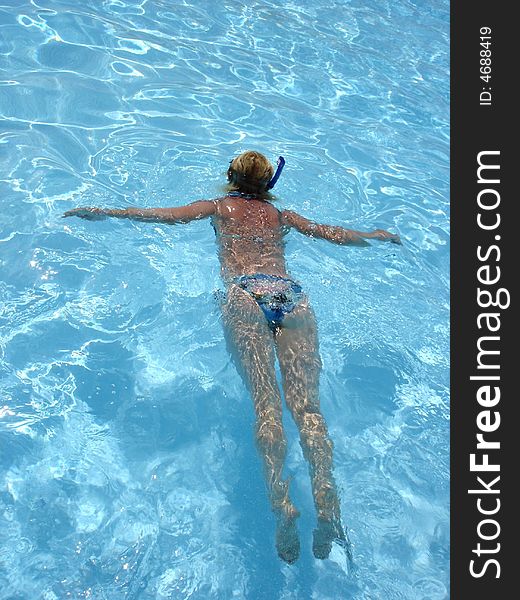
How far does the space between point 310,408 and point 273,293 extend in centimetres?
89

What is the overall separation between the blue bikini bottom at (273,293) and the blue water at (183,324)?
788 millimetres

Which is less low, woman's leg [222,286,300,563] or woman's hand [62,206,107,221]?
woman's hand [62,206,107,221]

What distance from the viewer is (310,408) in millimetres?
3846

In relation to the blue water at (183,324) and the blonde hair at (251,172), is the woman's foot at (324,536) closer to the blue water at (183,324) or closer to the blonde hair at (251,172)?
the blue water at (183,324)

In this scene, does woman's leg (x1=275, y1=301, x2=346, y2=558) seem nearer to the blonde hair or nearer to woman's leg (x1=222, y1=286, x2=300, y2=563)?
woman's leg (x1=222, y1=286, x2=300, y2=563)

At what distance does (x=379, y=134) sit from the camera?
8672 millimetres

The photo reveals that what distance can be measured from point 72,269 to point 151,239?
833mm

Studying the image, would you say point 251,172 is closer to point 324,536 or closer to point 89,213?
point 89,213

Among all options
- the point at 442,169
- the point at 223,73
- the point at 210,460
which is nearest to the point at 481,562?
the point at 210,460

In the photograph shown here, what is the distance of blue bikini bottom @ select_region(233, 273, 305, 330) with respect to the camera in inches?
165

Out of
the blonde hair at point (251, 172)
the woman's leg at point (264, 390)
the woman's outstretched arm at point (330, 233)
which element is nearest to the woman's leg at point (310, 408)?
the woman's leg at point (264, 390)

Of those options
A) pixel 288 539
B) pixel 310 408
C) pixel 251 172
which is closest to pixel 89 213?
pixel 251 172

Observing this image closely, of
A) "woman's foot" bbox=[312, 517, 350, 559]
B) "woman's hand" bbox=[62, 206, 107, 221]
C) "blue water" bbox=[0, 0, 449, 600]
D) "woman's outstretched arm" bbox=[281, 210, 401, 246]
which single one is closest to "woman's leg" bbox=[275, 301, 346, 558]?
"woman's foot" bbox=[312, 517, 350, 559]

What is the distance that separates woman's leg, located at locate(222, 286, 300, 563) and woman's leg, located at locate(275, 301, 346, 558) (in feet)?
0.43
